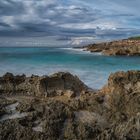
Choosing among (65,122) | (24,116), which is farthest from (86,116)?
(24,116)

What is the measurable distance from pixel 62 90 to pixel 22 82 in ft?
4.59

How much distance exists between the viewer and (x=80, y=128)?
656 centimetres

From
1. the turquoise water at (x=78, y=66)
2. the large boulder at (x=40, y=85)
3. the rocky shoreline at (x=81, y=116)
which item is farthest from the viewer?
the turquoise water at (x=78, y=66)

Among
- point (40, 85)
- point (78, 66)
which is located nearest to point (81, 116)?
point (40, 85)

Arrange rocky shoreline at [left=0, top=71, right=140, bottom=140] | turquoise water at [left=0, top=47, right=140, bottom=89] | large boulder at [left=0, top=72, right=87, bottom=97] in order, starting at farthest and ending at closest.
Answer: turquoise water at [left=0, top=47, right=140, bottom=89] → large boulder at [left=0, top=72, right=87, bottom=97] → rocky shoreline at [left=0, top=71, right=140, bottom=140]

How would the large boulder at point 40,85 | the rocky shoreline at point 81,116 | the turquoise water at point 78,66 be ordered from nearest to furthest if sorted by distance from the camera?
1. the rocky shoreline at point 81,116
2. the large boulder at point 40,85
3. the turquoise water at point 78,66

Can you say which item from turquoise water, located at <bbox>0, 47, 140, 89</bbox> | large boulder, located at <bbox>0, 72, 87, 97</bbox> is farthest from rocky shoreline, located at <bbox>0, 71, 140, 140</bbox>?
turquoise water, located at <bbox>0, 47, 140, 89</bbox>

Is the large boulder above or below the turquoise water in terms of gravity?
above

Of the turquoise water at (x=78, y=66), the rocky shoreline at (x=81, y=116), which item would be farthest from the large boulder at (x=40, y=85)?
the turquoise water at (x=78, y=66)

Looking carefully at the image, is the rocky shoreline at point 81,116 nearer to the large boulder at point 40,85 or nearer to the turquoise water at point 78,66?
the large boulder at point 40,85

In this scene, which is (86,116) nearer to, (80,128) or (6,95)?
(80,128)

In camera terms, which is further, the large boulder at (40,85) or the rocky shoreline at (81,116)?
the large boulder at (40,85)

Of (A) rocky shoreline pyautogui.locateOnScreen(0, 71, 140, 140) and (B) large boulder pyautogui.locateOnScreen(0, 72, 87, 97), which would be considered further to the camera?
(B) large boulder pyautogui.locateOnScreen(0, 72, 87, 97)

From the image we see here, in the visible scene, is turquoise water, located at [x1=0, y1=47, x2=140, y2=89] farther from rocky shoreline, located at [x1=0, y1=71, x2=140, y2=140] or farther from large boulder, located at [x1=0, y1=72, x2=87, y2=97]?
rocky shoreline, located at [x1=0, y1=71, x2=140, y2=140]
